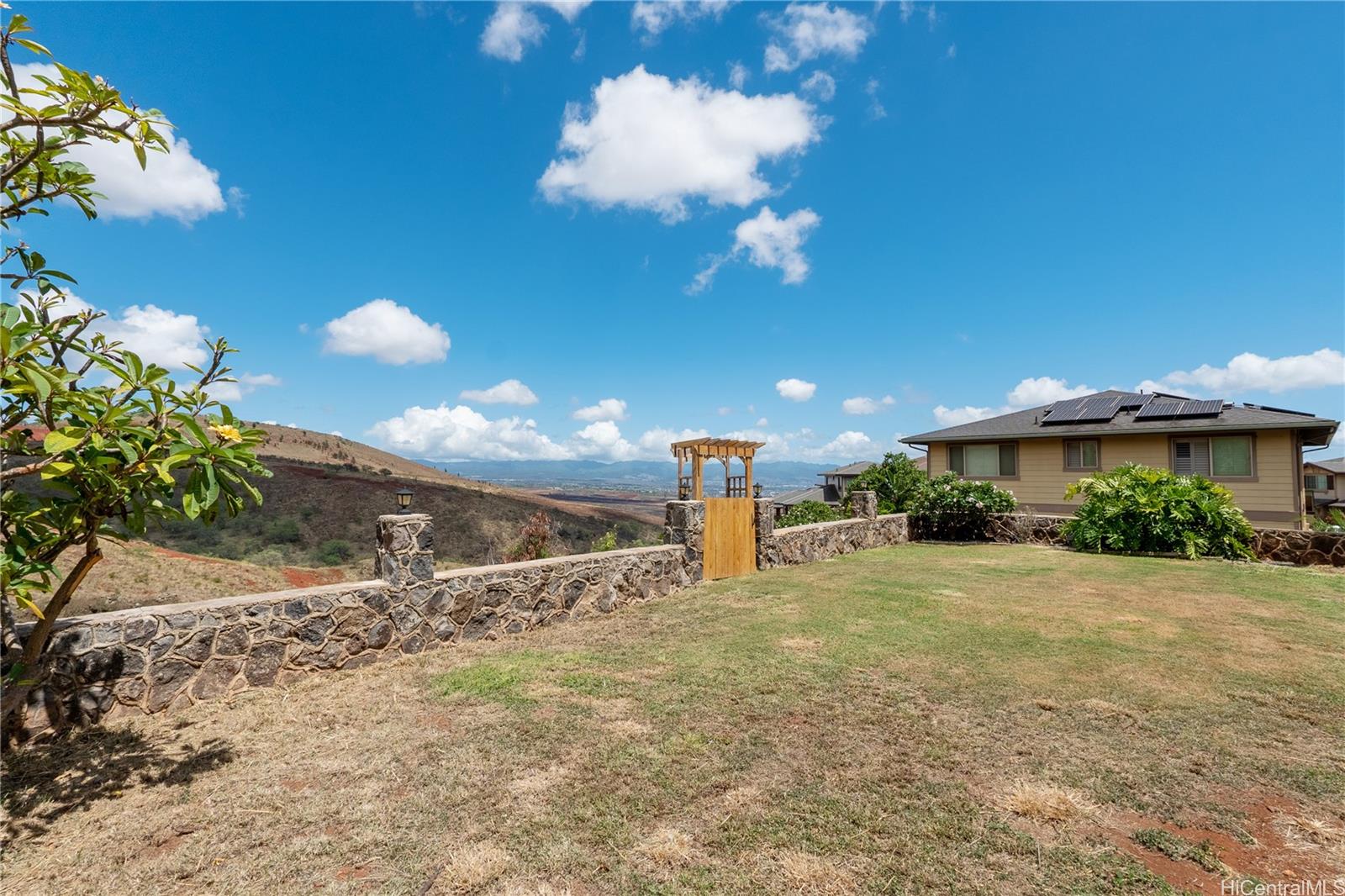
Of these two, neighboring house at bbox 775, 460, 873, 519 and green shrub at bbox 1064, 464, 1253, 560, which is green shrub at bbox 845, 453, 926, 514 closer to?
green shrub at bbox 1064, 464, 1253, 560

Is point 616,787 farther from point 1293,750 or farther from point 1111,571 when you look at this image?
point 1111,571

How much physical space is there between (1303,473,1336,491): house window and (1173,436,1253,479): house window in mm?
35593

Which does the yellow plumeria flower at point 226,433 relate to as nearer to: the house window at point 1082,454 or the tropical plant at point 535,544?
the tropical plant at point 535,544

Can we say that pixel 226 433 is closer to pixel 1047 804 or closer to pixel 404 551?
pixel 404 551

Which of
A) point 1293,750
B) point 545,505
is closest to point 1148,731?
point 1293,750

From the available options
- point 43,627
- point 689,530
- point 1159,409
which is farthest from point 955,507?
point 43,627

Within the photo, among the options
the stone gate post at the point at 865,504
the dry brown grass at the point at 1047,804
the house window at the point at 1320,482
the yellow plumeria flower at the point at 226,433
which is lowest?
the dry brown grass at the point at 1047,804

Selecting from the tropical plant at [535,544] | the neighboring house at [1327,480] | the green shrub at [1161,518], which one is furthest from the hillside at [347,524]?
the neighboring house at [1327,480]

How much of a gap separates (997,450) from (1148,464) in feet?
13.6

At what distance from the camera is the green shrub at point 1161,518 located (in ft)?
42.0

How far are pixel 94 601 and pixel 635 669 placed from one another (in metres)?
9.30

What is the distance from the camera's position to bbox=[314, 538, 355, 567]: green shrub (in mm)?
17102

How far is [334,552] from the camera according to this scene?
17.8 m

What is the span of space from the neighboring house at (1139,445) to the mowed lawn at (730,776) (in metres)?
13.4
